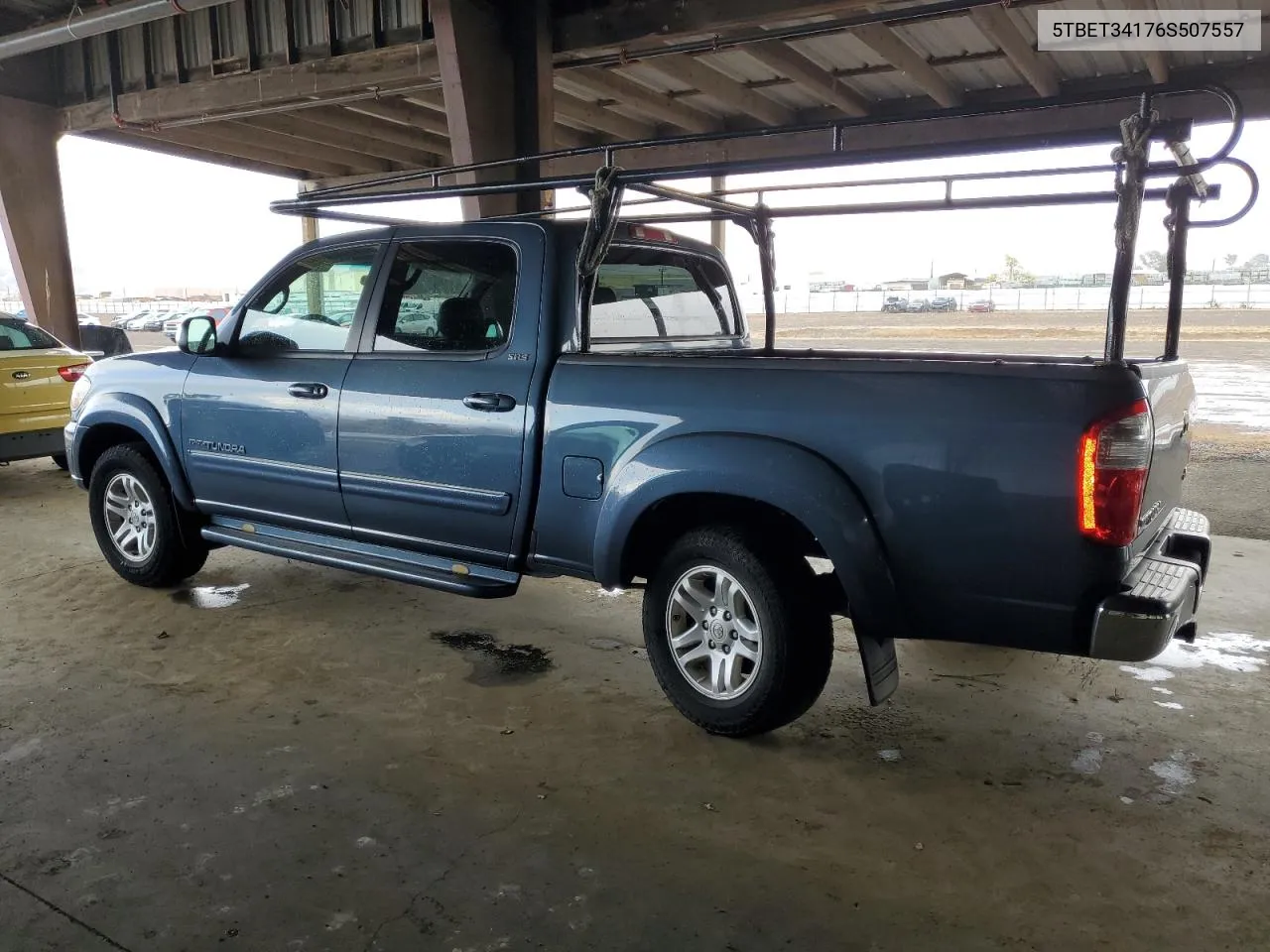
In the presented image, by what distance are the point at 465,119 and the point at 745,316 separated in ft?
11.8

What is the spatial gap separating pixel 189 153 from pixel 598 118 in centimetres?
713

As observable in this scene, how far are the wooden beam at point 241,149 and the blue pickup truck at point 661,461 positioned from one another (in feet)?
29.7

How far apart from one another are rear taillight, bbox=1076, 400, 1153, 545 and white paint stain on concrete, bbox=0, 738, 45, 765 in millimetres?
3431

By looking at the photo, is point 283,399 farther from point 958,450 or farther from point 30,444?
point 30,444

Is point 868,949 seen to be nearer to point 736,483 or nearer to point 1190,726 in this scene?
point 736,483

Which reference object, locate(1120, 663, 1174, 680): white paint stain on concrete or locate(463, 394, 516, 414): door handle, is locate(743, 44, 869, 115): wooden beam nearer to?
locate(463, 394, 516, 414): door handle

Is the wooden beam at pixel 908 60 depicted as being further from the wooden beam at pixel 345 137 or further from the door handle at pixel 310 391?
the wooden beam at pixel 345 137

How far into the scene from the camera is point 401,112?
11.6 metres

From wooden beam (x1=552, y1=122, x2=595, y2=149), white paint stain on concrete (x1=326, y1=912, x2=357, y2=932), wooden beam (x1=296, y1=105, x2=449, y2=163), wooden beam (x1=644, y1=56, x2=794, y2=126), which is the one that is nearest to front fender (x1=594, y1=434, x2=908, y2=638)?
white paint stain on concrete (x1=326, y1=912, x2=357, y2=932)

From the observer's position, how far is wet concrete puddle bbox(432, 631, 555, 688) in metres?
3.80

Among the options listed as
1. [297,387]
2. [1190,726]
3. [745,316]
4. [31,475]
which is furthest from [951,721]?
[31,475]

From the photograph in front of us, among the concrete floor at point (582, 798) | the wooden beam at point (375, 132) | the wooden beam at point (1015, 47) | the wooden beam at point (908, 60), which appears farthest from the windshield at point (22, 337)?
the wooden beam at point (1015, 47)

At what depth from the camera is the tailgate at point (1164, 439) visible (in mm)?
2713

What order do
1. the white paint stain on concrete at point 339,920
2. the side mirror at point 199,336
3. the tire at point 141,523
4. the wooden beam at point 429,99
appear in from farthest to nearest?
the wooden beam at point 429,99 → the tire at point 141,523 → the side mirror at point 199,336 → the white paint stain on concrete at point 339,920
